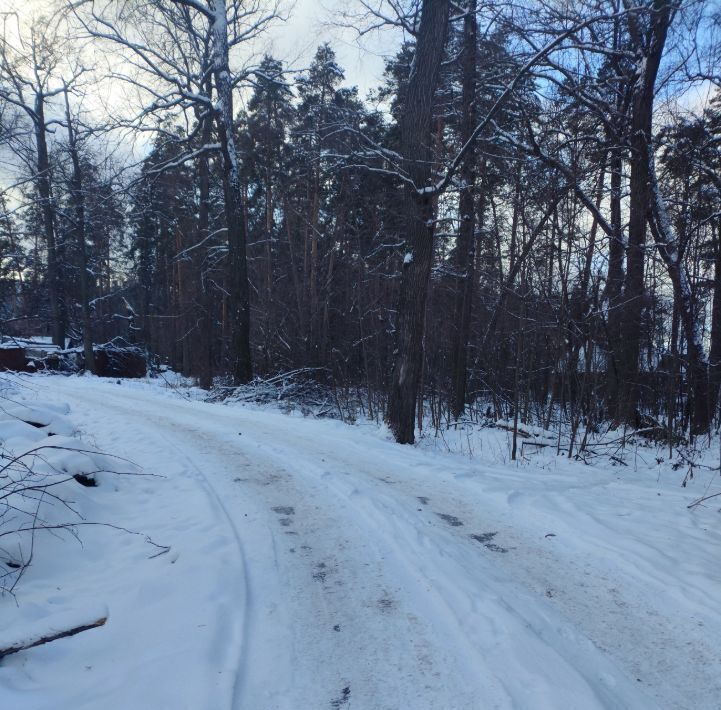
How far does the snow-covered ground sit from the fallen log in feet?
0.11

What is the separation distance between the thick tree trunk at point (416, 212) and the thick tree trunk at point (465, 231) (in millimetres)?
2850

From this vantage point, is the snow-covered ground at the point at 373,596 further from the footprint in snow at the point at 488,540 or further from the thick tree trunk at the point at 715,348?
the thick tree trunk at the point at 715,348

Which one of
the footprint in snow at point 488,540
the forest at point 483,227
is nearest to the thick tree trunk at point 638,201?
the forest at point 483,227

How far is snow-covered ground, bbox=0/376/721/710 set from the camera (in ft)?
7.39

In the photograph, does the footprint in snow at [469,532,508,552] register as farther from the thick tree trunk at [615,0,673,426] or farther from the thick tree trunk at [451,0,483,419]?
the thick tree trunk at [451,0,483,419]

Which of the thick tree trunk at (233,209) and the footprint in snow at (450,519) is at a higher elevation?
the thick tree trunk at (233,209)

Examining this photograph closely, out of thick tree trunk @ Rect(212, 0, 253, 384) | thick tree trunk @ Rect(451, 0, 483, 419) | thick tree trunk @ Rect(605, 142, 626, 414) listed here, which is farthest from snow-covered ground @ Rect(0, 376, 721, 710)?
thick tree trunk @ Rect(212, 0, 253, 384)

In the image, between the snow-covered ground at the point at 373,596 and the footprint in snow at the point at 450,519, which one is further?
the footprint in snow at the point at 450,519

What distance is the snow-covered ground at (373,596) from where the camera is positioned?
7.39 feet

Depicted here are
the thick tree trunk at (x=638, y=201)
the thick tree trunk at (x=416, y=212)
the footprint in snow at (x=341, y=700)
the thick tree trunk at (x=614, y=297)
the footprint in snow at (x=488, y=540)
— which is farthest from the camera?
the thick tree trunk at (x=638, y=201)

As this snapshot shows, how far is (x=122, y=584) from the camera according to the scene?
318 cm

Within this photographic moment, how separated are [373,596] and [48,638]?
177cm

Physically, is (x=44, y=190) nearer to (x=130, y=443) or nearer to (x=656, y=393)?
(x=130, y=443)

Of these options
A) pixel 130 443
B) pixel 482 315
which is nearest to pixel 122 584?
pixel 130 443
